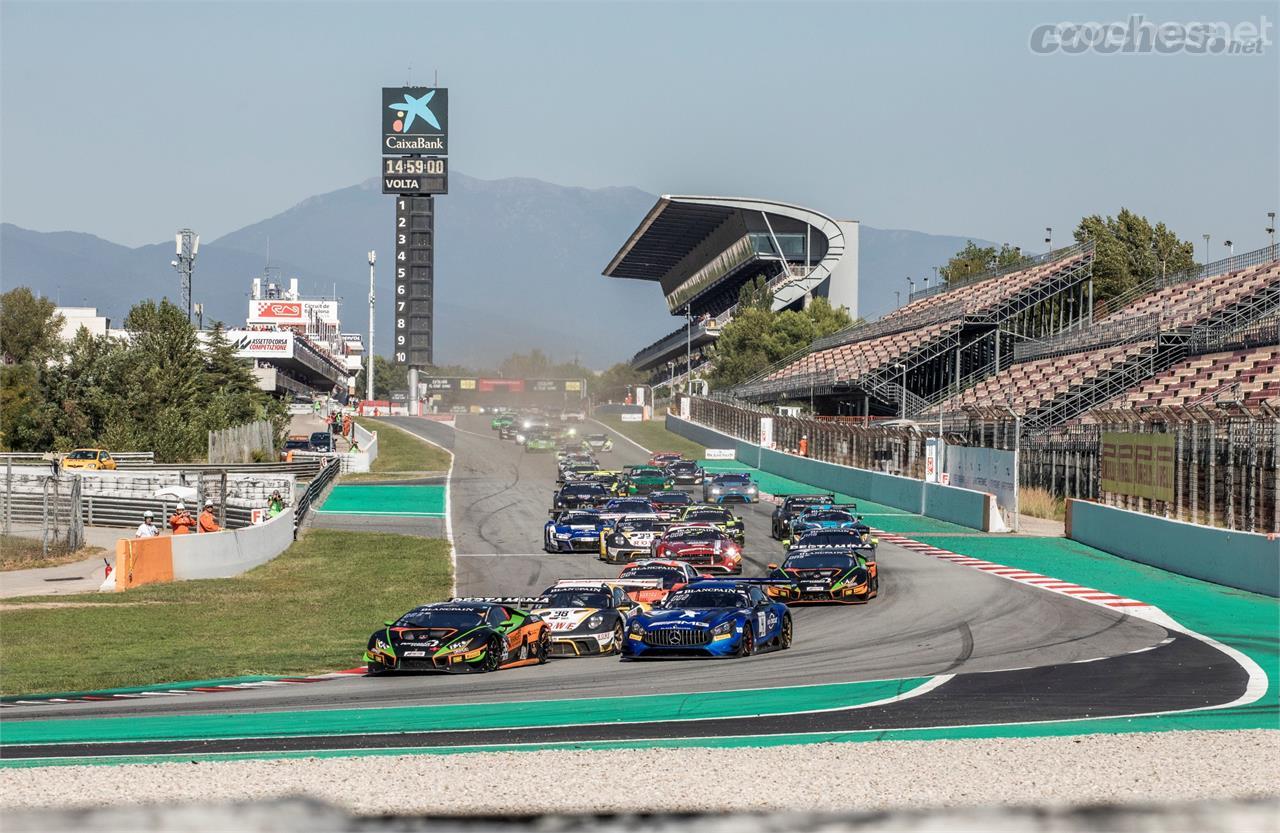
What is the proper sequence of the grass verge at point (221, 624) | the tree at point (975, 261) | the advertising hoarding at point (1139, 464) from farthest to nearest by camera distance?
the tree at point (975, 261), the advertising hoarding at point (1139, 464), the grass verge at point (221, 624)

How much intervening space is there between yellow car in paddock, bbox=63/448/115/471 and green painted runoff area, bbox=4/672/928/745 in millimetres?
44235

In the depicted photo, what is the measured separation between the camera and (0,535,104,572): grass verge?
120 feet

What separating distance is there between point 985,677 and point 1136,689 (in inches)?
73.6

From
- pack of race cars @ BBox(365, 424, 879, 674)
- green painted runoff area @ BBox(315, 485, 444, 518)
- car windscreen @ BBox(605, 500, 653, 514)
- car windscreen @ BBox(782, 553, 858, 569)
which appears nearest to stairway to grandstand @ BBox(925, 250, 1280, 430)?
pack of race cars @ BBox(365, 424, 879, 674)

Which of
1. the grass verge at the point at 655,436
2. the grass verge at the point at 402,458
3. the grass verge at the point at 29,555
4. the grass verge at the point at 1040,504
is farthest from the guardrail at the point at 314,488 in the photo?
the grass verge at the point at 655,436

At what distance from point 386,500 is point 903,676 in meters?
44.4

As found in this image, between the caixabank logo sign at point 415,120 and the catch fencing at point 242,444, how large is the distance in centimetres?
7871

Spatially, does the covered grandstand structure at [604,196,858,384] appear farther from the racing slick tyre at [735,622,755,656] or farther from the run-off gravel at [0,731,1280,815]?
the run-off gravel at [0,731,1280,815]

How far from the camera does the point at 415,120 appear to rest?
147 m

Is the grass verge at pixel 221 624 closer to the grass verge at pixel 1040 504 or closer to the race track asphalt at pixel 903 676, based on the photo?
the race track asphalt at pixel 903 676

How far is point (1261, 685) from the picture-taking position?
17438mm

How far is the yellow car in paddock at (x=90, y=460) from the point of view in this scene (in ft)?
187

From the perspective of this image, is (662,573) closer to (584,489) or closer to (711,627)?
(711,627)

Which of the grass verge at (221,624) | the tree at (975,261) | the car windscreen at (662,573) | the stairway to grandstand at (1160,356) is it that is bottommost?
the grass verge at (221,624)
